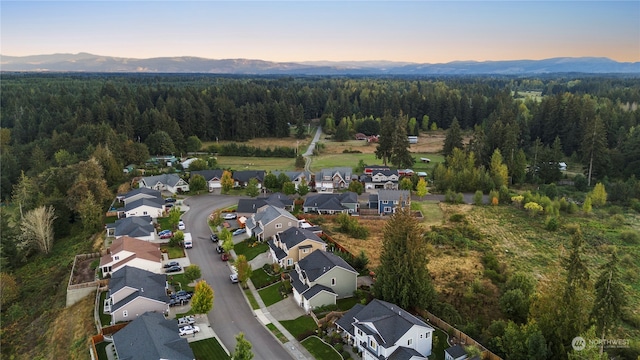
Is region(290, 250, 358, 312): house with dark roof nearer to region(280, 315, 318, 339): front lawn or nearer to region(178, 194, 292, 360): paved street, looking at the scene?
region(280, 315, 318, 339): front lawn

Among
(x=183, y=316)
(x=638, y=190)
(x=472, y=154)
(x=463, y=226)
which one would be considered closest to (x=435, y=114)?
(x=472, y=154)

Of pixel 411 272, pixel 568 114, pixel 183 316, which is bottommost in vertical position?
pixel 183 316

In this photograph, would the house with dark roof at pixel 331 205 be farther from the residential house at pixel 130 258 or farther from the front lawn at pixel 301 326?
the front lawn at pixel 301 326

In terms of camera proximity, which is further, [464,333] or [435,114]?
[435,114]

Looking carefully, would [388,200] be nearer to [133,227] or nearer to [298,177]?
[298,177]

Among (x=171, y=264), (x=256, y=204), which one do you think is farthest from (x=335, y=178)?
(x=171, y=264)

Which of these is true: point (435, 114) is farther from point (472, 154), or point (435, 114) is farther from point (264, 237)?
point (264, 237)

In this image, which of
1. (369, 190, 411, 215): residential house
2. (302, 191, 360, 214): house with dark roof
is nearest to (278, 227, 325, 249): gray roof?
(302, 191, 360, 214): house with dark roof
